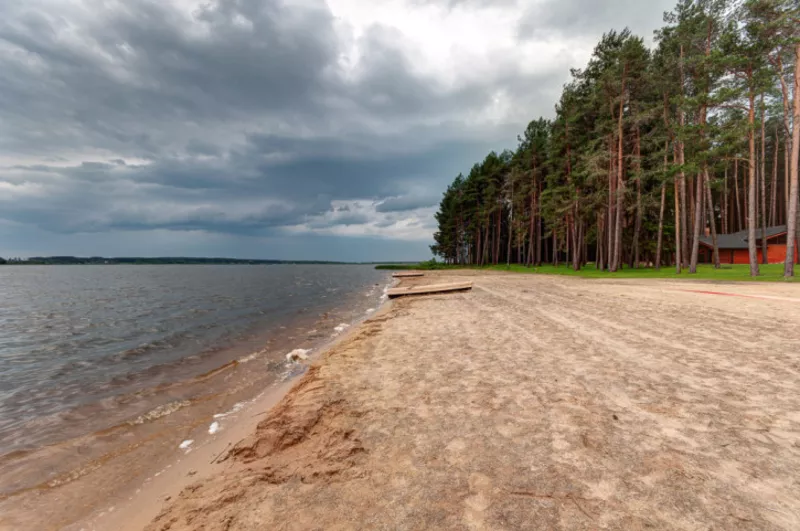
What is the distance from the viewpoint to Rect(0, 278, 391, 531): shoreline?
3588 millimetres

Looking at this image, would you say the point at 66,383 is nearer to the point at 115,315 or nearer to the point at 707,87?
the point at 115,315

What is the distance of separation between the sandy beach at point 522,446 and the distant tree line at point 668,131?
2326cm

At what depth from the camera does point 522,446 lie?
11.3ft

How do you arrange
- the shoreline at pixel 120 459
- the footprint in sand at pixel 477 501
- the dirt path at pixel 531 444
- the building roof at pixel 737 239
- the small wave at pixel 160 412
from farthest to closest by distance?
the building roof at pixel 737 239 → the small wave at pixel 160 412 → the shoreline at pixel 120 459 → the dirt path at pixel 531 444 → the footprint in sand at pixel 477 501

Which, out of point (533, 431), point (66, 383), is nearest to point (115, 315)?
point (66, 383)

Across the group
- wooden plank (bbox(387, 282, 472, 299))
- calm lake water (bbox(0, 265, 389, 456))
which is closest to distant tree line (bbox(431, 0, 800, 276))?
wooden plank (bbox(387, 282, 472, 299))

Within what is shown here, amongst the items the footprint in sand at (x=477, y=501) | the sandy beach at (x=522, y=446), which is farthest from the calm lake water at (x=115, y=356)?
the footprint in sand at (x=477, y=501)

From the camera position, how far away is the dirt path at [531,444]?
8.27 ft

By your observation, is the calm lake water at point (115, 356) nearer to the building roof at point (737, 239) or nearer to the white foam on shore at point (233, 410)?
the white foam on shore at point (233, 410)

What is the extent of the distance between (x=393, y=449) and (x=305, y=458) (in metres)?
1.00

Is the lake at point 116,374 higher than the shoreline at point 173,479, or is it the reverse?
the shoreline at point 173,479

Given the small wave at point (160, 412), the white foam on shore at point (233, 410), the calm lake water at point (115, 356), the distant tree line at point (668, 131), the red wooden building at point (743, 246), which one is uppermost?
the distant tree line at point (668, 131)

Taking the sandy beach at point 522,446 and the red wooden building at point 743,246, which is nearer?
the sandy beach at point 522,446

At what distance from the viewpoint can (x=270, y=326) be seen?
1505 cm
